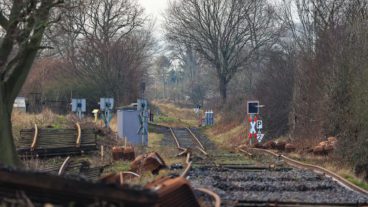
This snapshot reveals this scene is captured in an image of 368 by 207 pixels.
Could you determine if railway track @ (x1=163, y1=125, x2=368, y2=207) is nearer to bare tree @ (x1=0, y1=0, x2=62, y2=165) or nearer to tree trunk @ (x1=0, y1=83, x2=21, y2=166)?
tree trunk @ (x1=0, y1=83, x2=21, y2=166)

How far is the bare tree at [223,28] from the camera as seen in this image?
6506cm

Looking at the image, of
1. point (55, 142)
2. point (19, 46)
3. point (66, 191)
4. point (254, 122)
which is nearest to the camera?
point (66, 191)

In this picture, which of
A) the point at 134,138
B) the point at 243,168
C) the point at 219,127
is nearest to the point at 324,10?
the point at 219,127

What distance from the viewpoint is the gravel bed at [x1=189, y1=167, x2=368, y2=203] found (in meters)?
10.1

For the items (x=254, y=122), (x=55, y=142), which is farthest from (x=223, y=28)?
(x=55, y=142)

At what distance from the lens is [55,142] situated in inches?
837

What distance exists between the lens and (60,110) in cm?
5041

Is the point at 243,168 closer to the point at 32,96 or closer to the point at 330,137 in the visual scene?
the point at 330,137

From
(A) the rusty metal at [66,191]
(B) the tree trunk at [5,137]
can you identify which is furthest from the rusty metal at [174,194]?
(B) the tree trunk at [5,137]

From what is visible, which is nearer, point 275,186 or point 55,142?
point 275,186

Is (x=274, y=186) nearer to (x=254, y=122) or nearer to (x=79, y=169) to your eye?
(x=79, y=169)

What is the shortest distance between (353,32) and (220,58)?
4454 centimetres

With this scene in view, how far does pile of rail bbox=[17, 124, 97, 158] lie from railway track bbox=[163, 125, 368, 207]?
20.7 ft

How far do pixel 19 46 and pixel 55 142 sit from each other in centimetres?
745
